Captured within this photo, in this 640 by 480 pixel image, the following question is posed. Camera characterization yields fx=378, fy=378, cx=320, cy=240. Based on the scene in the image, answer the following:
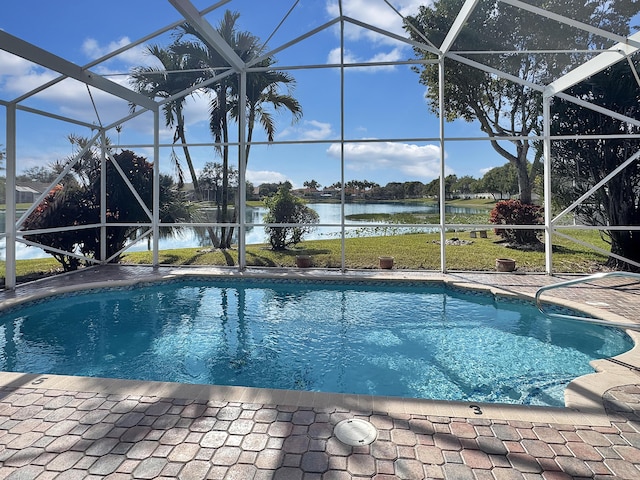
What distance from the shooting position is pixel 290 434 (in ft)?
7.67

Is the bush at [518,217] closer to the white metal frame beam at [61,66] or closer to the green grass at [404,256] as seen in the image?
the green grass at [404,256]

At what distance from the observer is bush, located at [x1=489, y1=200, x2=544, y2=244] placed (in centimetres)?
1077

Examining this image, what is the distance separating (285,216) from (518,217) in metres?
6.74

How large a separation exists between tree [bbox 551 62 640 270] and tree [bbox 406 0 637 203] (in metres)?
0.93

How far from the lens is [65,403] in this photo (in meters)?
2.75

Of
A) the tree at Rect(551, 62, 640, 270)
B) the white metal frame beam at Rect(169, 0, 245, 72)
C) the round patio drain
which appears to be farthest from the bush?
the round patio drain

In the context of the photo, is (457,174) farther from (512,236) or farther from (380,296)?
(380,296)

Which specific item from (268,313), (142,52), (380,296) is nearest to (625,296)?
(380,296)

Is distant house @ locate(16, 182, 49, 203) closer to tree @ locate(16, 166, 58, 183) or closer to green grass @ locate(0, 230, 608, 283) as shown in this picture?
tree @ locate(16, 166, 58, 183)

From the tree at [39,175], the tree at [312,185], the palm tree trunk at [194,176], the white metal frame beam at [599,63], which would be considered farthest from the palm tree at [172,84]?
the white metal frame beam at [599,63]

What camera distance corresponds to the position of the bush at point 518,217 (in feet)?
35.3

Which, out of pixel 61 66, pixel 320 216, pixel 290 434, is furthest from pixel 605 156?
pixel 61 66

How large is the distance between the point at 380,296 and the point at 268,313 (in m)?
2.09

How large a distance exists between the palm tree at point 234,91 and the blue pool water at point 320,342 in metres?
5.51
